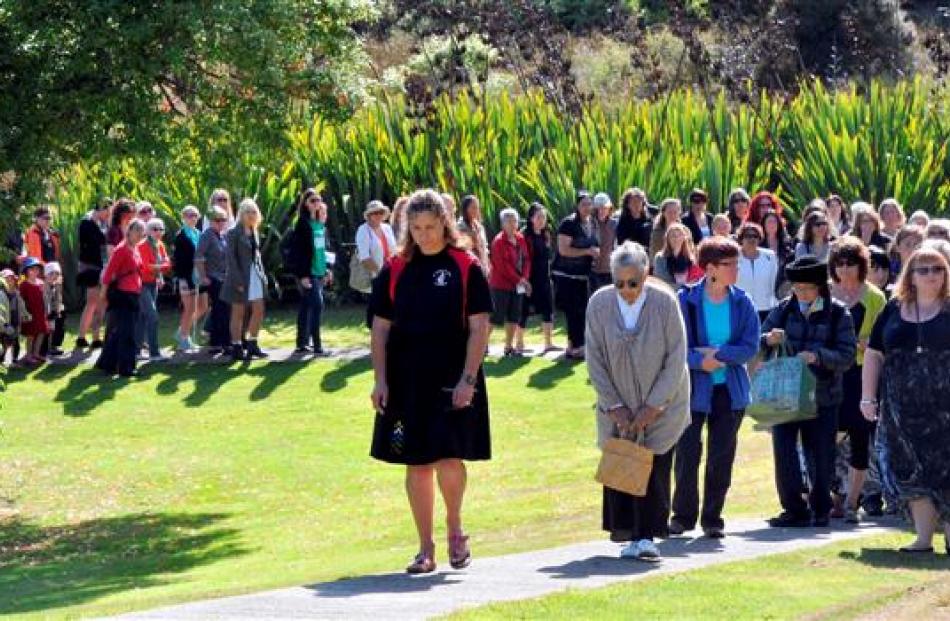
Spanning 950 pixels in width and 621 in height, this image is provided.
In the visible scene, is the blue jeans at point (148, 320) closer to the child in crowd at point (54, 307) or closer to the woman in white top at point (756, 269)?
the child in crowd at point (54, 307)

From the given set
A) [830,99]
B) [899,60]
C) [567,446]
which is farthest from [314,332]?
[899,60]

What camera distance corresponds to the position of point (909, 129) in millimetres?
28453

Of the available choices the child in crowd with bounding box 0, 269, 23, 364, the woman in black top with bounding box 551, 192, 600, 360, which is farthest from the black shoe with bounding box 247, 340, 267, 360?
the woman in black top with bounding box 551, 192, 600, 360

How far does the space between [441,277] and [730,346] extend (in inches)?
98.0

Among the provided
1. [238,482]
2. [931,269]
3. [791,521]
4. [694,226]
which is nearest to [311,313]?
[694,226]

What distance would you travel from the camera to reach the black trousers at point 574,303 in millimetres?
24656

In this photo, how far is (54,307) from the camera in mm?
25484

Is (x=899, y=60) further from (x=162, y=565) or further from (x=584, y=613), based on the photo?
(x=584, y=613)

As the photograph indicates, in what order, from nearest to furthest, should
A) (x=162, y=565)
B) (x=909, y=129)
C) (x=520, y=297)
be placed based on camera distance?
(x=162, y=565) → (x=520, y=297) → (x=909, y=129)

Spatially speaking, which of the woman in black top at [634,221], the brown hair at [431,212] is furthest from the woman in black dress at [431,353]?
the woman in black top at [634,221]

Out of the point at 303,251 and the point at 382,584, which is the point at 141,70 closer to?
the point at 382,584

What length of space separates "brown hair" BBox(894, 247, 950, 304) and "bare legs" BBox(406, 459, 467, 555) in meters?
2.81

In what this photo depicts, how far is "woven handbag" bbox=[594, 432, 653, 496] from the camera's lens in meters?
12.6

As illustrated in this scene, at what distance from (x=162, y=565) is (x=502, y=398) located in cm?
744
